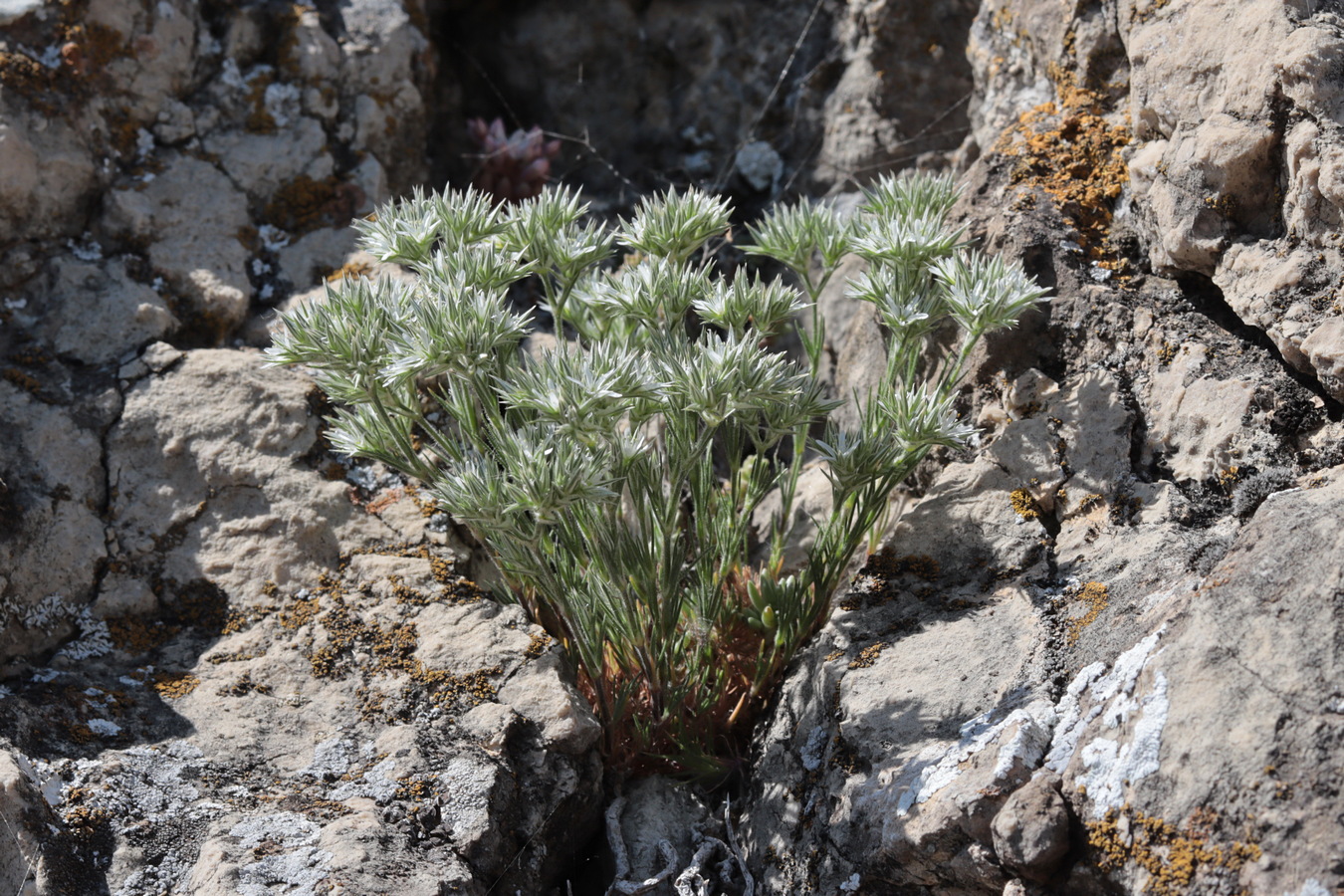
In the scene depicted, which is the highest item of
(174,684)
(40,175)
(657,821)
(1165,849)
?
(40,175)

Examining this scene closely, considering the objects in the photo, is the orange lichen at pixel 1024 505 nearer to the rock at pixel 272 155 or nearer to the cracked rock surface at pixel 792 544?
the cracked rock surface at pixel 792 544

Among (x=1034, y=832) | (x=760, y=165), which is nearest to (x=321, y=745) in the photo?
(x=1034, y=832)

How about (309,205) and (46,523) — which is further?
(309,205)

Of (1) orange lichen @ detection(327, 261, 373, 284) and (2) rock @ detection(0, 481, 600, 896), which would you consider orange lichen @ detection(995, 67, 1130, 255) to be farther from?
(1) orange lichen @ detection(327, 261, 373, 284)

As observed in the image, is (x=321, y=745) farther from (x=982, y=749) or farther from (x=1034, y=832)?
(x=1034, y=832)

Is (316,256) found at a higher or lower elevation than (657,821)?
higher

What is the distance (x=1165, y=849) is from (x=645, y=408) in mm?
1476

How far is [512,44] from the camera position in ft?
17.9

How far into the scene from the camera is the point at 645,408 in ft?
8.17

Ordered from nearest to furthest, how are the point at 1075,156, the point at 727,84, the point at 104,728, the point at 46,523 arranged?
the point at 104,728 < the point at 46,523 < the point at 1075,156 < the point at 727,84

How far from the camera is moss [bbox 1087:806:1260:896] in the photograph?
6.50ft

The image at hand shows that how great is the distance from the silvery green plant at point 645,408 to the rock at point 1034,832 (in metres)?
0.96

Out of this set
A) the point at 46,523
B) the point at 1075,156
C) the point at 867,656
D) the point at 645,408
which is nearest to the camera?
the point at 645,408

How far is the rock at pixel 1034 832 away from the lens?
217 cm
